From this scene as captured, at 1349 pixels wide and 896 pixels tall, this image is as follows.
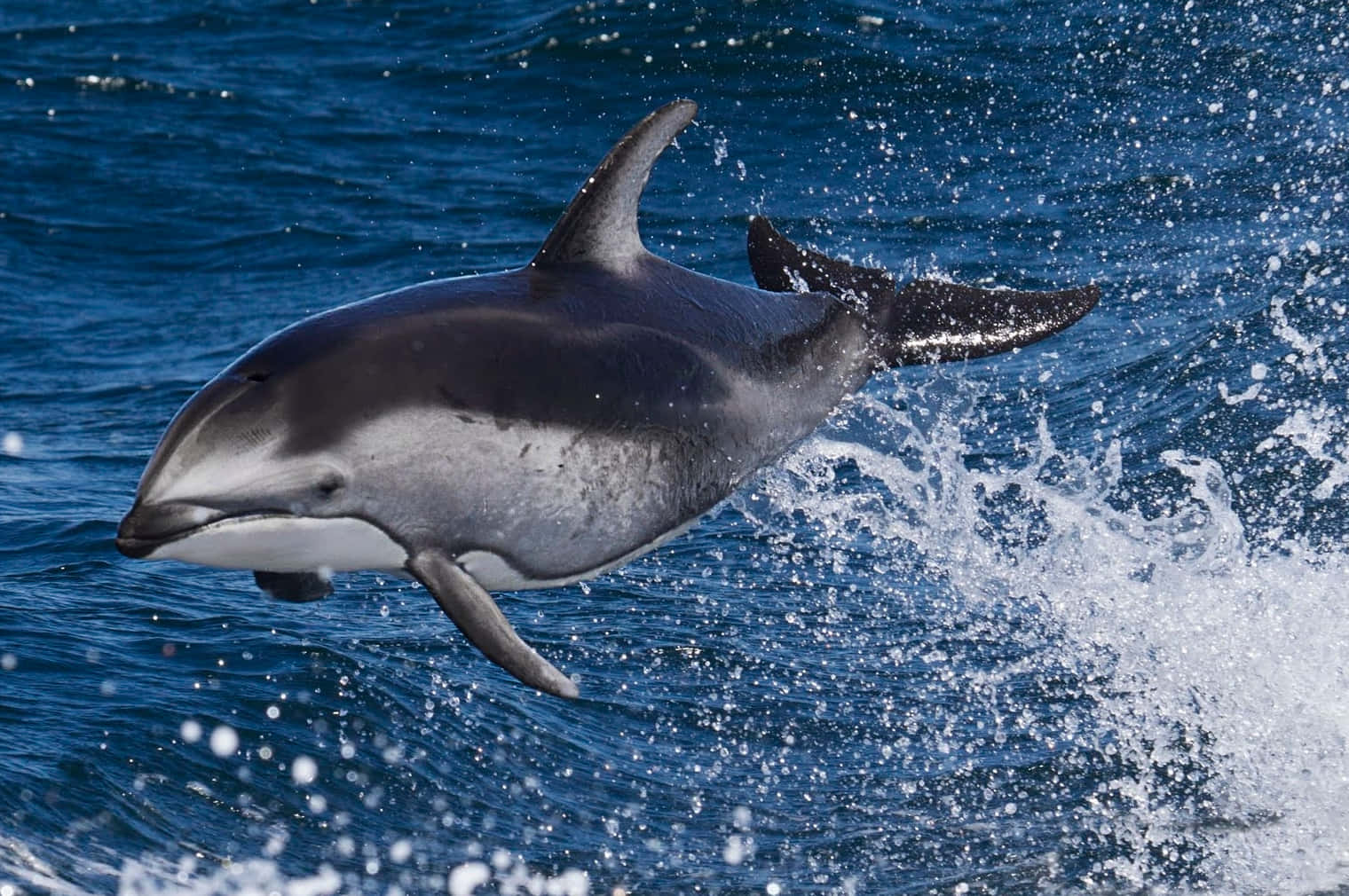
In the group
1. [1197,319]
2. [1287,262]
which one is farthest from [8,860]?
[1287,262]

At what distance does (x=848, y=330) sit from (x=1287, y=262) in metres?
6.57

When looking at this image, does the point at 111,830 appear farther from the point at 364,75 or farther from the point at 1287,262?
the point at 364,75

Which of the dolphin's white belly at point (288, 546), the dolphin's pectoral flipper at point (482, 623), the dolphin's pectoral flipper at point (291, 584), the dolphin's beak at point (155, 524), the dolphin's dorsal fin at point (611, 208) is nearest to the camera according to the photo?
the dolphin's beak at point (155, 524)

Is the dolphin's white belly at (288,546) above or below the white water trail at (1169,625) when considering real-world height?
below

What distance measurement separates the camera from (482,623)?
4910 mm

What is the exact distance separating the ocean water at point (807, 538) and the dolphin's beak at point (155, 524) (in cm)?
171

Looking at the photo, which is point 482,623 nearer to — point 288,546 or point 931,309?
point 288,546

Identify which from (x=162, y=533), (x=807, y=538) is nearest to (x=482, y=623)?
(x=162, y=533)

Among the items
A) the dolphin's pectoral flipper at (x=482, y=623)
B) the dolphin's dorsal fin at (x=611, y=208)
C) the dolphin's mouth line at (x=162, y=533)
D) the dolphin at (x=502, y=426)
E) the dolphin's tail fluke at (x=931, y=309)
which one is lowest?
the dolphin's mouth line at (x=162, y=533)

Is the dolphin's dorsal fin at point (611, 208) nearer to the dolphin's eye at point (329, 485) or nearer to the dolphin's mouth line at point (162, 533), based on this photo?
the dolphin's eye at point (329, 485)

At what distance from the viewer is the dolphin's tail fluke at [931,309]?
22.0 ft

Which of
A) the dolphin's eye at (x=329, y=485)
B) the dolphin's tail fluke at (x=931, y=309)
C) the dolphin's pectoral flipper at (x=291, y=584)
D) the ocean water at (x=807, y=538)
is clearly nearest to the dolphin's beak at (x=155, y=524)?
the dolphin's eye at (x=329, y=485)

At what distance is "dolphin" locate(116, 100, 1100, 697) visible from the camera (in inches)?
184

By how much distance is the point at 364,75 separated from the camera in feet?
59.8
